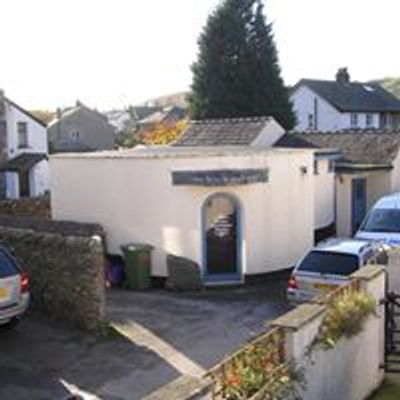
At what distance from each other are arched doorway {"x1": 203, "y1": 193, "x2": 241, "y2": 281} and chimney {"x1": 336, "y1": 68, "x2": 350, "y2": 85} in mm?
45151

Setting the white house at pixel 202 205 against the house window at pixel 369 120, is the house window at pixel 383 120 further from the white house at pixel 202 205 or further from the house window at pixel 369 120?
the white house at pixel 202 205

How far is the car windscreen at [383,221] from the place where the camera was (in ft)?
65.5

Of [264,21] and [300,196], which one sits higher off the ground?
[264,21]

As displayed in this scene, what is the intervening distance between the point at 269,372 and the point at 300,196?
12.9 m

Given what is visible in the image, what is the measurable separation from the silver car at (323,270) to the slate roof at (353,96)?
1659 inches

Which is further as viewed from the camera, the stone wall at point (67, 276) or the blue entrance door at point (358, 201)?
the blue entrance door at point (358, 201)

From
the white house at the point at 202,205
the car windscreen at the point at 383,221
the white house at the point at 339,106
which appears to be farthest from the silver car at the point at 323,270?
the white house at the point at 339,106

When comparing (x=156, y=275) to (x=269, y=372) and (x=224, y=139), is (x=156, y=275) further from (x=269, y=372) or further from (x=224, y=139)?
(x=269, y=372)

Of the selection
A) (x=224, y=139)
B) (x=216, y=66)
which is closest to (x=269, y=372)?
(x=224, y=139)

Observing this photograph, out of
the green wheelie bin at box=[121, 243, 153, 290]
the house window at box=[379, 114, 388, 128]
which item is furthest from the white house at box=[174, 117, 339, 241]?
the house window at box=[379, 114, 388, 128]

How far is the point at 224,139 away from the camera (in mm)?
26359

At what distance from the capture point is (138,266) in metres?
18.7

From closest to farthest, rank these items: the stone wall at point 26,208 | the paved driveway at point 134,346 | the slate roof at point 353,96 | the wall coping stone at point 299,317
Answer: the wall coping stone at point 299,317 → the paved driveway at point 134,346 → the stone wall at point 26,208 → the slate roof at point 353,96

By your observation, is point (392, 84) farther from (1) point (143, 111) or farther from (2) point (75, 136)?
(2) point (75, 136)
